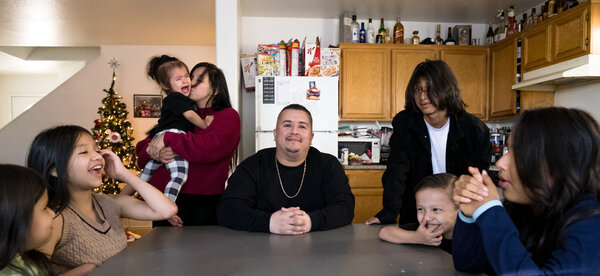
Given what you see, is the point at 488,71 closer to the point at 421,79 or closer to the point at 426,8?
the point at 426,8

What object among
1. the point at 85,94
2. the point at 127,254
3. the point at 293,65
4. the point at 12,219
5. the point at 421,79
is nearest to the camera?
the point at 12,219

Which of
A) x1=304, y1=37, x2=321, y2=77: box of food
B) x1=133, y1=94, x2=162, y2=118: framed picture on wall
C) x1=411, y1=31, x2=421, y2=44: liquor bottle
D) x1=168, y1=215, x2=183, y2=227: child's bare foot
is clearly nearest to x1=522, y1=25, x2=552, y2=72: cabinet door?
x1=411, y1=31, x2=421, y2=44: liquor bottle

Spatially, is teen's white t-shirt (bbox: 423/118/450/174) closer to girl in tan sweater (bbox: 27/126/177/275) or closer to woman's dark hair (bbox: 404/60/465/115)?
woman's dark hair (bbox: 404/60/465/115)

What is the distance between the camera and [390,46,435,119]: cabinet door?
4238 mm

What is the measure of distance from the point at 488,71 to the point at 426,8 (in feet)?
3.20

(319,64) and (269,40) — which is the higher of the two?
(269,40)

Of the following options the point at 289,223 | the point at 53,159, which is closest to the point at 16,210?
the point at 53,159

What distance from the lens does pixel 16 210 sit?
35.5 inches

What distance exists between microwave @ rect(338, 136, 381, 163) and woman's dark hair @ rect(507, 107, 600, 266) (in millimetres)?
3329

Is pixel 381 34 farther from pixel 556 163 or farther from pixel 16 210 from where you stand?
pixel 16 210

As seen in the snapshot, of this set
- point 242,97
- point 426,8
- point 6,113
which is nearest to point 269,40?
point 242,97

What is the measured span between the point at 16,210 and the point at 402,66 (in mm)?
3876

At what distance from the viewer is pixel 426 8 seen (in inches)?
163

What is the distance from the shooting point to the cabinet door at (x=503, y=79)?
3.86 metres
